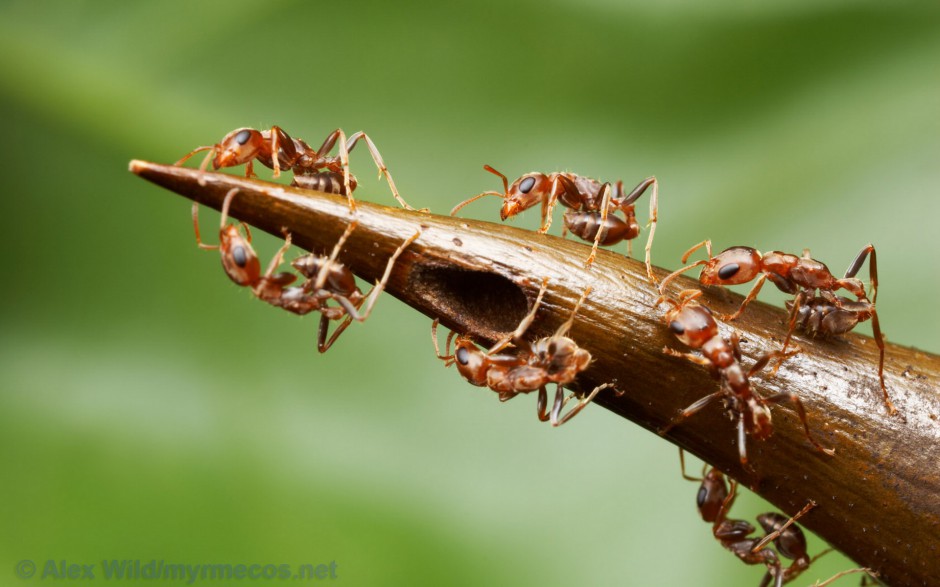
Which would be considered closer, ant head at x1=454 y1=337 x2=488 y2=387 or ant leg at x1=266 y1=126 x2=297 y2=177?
ant head at x1=454 y1=337 x2=488 y2=387

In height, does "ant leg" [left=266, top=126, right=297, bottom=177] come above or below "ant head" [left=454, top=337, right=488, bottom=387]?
above

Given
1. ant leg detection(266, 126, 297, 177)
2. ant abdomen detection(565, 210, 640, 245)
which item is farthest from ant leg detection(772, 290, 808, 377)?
ant leg detection(266, 126, 297, 177)

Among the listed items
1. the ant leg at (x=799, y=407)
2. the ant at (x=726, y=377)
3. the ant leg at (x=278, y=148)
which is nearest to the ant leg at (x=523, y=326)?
the ant at (x=726, y=377)

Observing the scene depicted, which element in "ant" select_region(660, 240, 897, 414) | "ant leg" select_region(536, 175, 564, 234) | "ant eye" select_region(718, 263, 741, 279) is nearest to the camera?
"ant" select_region(660, 240, 897, 414)

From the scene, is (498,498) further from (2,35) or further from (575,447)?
(2,35)

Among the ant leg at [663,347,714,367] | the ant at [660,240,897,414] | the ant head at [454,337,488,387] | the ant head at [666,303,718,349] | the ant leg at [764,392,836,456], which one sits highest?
the ant at [660,240,897,414]

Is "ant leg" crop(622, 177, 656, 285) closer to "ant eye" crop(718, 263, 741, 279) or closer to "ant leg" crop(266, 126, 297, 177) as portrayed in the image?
"ant eye" crop(718, 263, 741, 279)

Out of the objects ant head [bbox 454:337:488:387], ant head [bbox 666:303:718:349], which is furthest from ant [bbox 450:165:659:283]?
ant head [bbox 666:303:718:349]

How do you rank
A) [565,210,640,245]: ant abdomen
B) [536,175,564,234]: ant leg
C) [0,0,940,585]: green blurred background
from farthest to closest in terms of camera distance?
[0,0,940,585]: green blurred background < [565,210,640,245]: ant abdomen < [536,175,564,234]: ant leg

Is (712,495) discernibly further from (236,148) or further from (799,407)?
(236,148)
